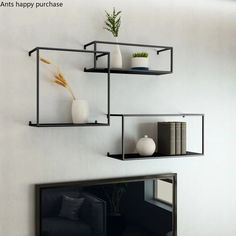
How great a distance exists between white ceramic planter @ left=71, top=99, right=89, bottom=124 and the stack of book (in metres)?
0.55

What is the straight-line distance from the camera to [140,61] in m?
2.51

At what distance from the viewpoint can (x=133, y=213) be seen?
8.61ft

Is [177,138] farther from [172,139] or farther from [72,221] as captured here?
[72,221]

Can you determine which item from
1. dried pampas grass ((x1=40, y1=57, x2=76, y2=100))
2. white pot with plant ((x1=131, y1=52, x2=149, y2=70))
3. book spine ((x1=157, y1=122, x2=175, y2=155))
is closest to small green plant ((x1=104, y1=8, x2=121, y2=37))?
white pot with plant ((x1=131, y1=52, x2=149, y2=70))

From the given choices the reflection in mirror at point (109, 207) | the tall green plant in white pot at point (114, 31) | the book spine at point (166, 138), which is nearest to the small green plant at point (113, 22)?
the tall green plant in white pot at point (114, 31)

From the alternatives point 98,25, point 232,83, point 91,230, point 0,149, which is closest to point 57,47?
point 98,25

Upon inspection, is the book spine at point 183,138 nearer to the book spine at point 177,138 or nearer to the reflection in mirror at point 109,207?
the book spine at point 177,138

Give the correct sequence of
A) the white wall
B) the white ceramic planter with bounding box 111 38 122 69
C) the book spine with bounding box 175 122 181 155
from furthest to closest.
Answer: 1. the book spine with bounding box 175 122 181 155
2. the white ceramic planter with bounding box 111 38 122 69
3. the white wall

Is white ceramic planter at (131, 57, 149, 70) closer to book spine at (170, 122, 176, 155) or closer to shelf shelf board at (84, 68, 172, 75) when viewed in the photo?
shelf shelf board at (84, 68, 172, 75)

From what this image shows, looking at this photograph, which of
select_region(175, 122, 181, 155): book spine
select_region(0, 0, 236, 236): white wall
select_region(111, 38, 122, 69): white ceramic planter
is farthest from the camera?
select_region(175, 122, 181, 155): book spine

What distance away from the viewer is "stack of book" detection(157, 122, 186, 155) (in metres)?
2.56

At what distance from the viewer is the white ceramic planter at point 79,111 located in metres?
2.36

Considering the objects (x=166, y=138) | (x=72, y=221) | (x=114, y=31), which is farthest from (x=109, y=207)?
(x=114, y=31)

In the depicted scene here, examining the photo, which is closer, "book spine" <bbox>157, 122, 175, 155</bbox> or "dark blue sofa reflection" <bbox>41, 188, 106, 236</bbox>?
"dark blue sofa reflection" <bbox>41, 188, 106, 236</bbox>
